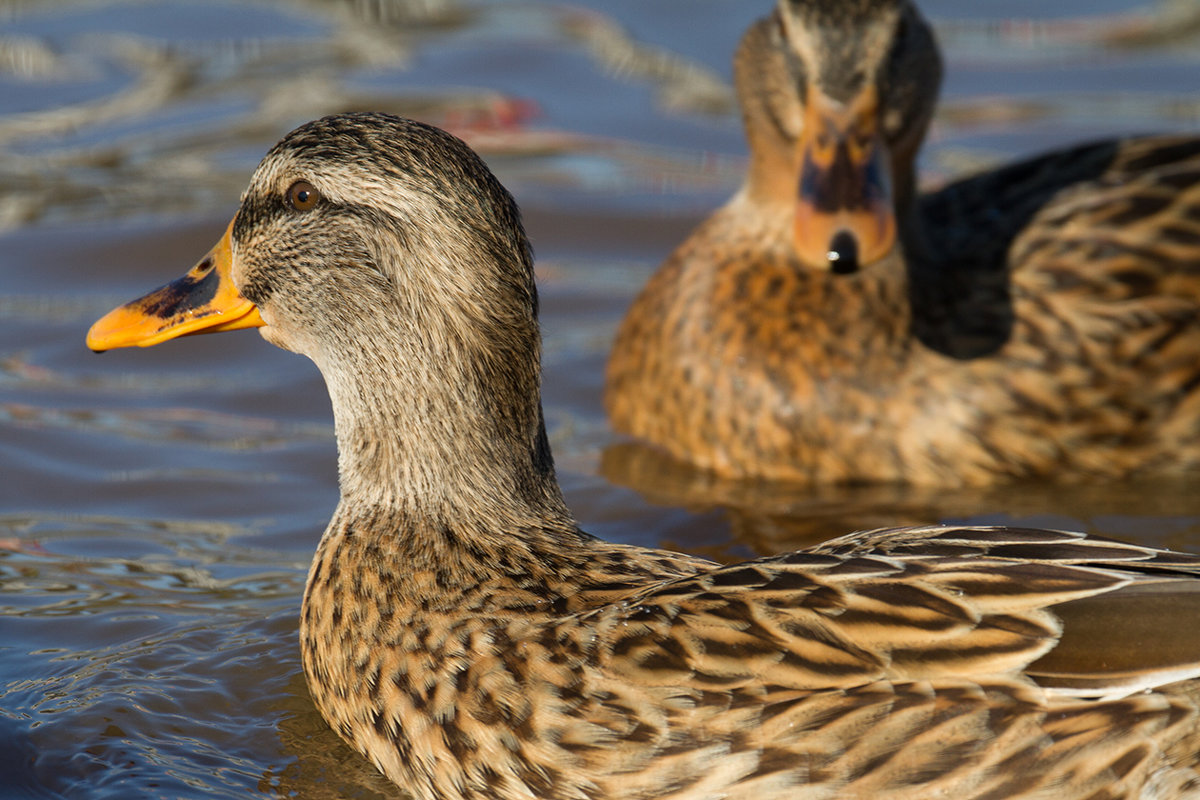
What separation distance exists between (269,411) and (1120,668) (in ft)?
15.3

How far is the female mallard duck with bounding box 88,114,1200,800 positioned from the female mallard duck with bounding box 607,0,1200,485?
212 cm

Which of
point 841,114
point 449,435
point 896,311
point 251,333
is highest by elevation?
point 841,114

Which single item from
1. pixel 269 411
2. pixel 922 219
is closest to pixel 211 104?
pixel 269 411

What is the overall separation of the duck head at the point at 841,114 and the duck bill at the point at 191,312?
236cm

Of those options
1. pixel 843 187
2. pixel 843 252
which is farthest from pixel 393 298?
pixel 843 187

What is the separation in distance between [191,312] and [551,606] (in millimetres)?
1492

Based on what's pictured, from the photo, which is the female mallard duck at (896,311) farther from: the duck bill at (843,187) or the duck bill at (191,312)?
the duck bill at (191,312)

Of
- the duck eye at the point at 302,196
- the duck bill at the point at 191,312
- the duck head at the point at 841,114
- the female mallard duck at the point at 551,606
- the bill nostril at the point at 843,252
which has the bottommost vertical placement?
the female mallard duck at the point at 551,606

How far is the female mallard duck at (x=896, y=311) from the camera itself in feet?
23.3

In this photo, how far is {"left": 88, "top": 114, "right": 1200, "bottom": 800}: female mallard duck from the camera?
4066mm

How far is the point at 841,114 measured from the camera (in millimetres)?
7109

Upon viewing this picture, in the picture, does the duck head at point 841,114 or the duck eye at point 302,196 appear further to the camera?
the duck head at point 841,114

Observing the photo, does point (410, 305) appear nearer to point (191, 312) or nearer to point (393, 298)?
point (393, 298)

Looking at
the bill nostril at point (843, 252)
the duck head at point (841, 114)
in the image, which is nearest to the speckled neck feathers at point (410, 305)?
the bill nostril at point (843, 252)
